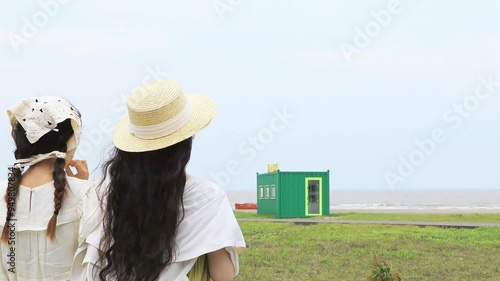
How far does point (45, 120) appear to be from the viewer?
2654mm

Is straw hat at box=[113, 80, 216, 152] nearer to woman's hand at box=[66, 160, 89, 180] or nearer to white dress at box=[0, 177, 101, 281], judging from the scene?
white dress at box=[0, 177, 101, 281]

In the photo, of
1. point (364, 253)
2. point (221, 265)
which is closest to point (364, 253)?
point (364, 253)

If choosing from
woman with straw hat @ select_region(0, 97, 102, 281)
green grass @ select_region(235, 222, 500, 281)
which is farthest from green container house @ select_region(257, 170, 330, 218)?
woman with straw hat @ select_region(0, 97, 102, 281)

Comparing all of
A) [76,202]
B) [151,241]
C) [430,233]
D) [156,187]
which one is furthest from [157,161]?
[430,233]

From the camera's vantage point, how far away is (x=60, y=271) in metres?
2.63

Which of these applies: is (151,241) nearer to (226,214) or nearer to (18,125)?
(226,214)

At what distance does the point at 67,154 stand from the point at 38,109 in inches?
7.1

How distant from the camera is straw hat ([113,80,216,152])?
2373 mm

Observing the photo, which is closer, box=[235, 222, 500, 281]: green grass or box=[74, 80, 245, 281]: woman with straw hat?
box=[74, 80, 245, 281]: woman with straw hat

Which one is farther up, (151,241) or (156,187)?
(156,187)

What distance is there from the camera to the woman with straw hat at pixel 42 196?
262 cm

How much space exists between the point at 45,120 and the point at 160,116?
47 centimetres

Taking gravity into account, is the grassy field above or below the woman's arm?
below

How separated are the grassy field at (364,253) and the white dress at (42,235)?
798 centimetres
